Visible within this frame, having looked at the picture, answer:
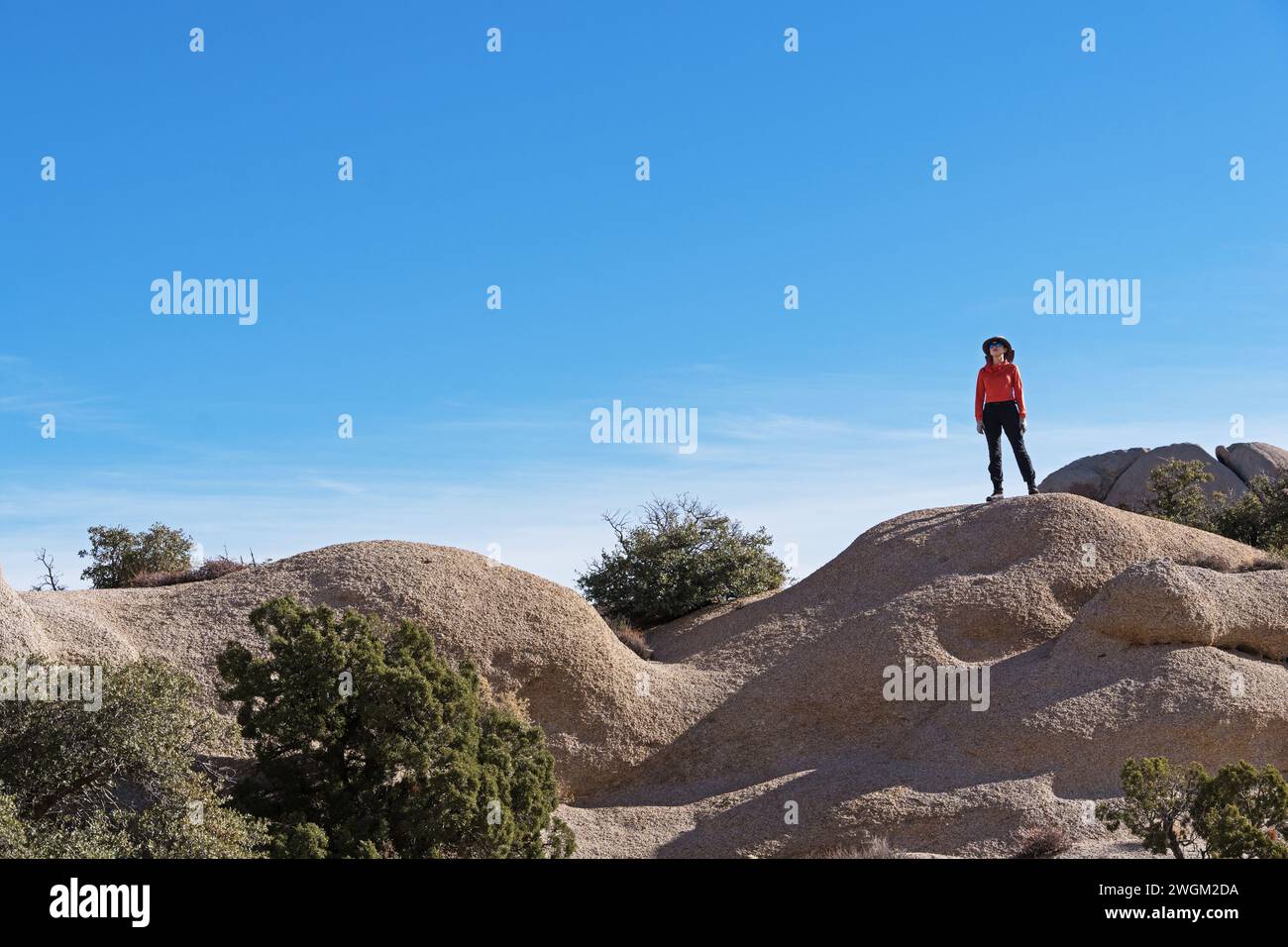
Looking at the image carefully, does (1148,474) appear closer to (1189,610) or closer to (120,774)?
(1189,610)

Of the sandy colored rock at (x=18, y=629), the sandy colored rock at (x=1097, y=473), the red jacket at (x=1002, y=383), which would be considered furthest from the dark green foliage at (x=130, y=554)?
the sandy colored rock at (x=1097, y=473)

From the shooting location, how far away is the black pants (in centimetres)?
2269

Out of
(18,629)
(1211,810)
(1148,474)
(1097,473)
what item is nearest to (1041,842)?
(1211,810)

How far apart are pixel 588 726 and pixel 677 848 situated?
3.26 meters

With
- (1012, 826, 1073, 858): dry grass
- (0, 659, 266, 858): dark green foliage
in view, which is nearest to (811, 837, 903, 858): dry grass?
(1012, 826, 1073, 858): dry grass

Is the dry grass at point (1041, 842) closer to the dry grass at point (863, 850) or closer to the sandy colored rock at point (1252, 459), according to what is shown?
the dry grass at point (863, 850)

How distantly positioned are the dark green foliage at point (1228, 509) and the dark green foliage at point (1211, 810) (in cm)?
1385

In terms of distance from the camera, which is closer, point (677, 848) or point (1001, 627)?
point (677, 848)

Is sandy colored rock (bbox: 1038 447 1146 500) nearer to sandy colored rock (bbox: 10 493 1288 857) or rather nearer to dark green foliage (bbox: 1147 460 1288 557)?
dark green foliage (bbox: 1147 460 1288 557)

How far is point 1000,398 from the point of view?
22.7 metres

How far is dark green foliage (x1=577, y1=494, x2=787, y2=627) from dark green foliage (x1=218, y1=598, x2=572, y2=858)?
11898 mm
